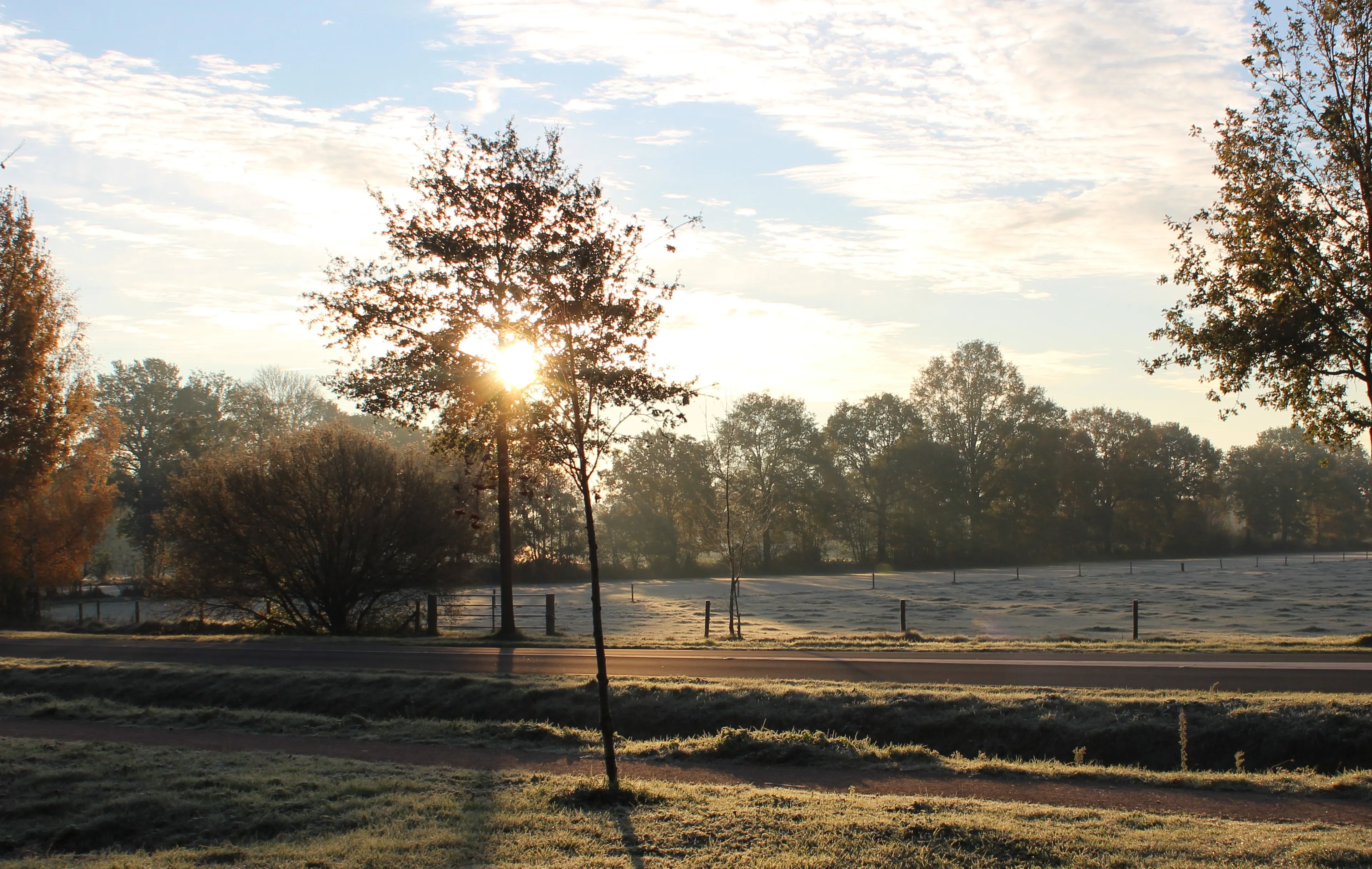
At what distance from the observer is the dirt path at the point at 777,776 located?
851 centimetres

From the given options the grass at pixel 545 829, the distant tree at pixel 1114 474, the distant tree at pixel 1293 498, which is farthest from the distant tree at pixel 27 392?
the distant tree at pixel 1293 498

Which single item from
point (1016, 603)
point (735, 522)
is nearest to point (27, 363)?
point (735, 522)

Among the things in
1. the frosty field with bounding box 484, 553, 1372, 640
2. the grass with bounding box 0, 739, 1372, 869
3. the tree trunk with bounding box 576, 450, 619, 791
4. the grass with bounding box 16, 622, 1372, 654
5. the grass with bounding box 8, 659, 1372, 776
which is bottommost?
the frosty field with bounding box 484, 553, 1372, 640

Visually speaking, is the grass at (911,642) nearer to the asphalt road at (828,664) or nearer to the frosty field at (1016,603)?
the asphalt road at (828,664)

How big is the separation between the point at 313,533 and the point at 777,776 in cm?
2445

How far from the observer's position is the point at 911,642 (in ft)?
78.5

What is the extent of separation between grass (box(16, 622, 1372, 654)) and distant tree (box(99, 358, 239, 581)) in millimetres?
43032

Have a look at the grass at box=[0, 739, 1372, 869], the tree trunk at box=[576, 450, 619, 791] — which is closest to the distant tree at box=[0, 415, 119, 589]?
the grass at box=[0, 739, 1372, 869]

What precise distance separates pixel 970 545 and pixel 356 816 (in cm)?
8068

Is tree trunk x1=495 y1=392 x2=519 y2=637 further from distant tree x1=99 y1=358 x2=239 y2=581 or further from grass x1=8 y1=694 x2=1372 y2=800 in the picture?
distant tree x1=99 y1=358 x2=239 y2=581

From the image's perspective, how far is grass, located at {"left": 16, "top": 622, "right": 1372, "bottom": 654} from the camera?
20.1 meters

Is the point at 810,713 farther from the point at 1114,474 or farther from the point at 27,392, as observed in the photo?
the point at 1114,474

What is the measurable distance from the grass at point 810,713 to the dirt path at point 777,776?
0.67 m

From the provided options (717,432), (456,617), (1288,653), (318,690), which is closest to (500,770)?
(318,690)
